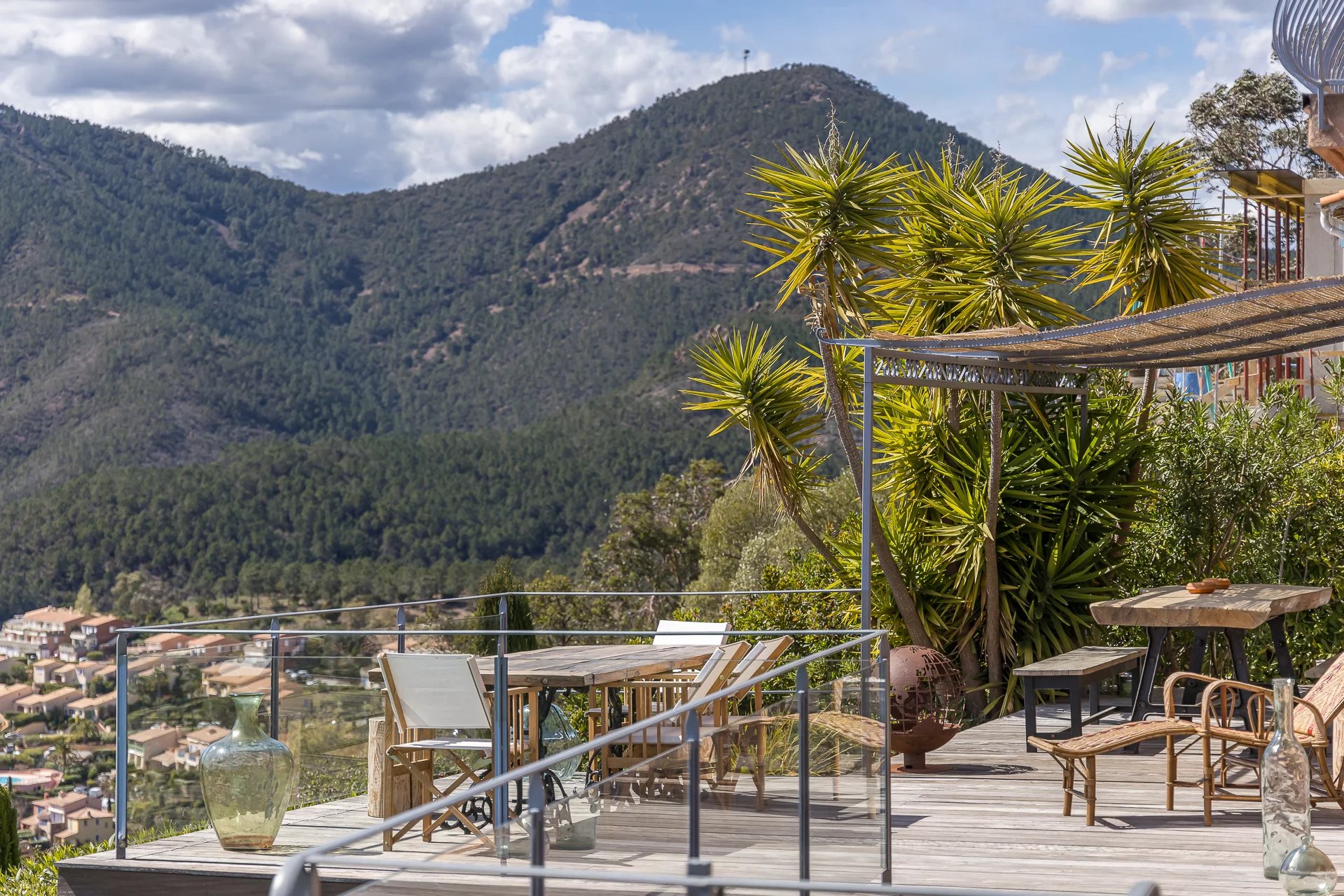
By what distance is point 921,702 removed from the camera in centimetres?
809

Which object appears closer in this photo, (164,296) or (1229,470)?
(1229,470)

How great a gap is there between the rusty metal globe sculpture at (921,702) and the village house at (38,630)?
33.9 meters

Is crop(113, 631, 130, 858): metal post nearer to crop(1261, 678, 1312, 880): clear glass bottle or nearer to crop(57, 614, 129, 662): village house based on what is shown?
crop(1261, 678, 1312, 880): clear glass bottle

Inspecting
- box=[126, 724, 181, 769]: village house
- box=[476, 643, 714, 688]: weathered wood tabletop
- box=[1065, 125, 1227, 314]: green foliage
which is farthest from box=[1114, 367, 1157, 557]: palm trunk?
box=[126, 724, 181, 769]: village house

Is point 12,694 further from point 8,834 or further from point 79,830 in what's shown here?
Answer: point 8,834

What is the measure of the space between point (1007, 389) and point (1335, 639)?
2.89 metres

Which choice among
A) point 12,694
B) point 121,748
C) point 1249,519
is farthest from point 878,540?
point 12,694

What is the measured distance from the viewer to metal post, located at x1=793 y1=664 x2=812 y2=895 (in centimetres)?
417

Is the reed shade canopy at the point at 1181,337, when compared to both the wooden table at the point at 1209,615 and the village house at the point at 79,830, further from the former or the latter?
the village house at the point at 79,830

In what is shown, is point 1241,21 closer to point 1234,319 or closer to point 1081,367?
point 1081,367

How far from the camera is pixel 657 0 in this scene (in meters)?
39.6

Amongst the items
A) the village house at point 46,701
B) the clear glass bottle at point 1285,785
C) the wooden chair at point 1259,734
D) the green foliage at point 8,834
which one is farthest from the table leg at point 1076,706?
the village house at point 46,701

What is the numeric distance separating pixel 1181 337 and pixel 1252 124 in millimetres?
32762

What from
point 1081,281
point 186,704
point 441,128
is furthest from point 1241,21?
point 441,128
